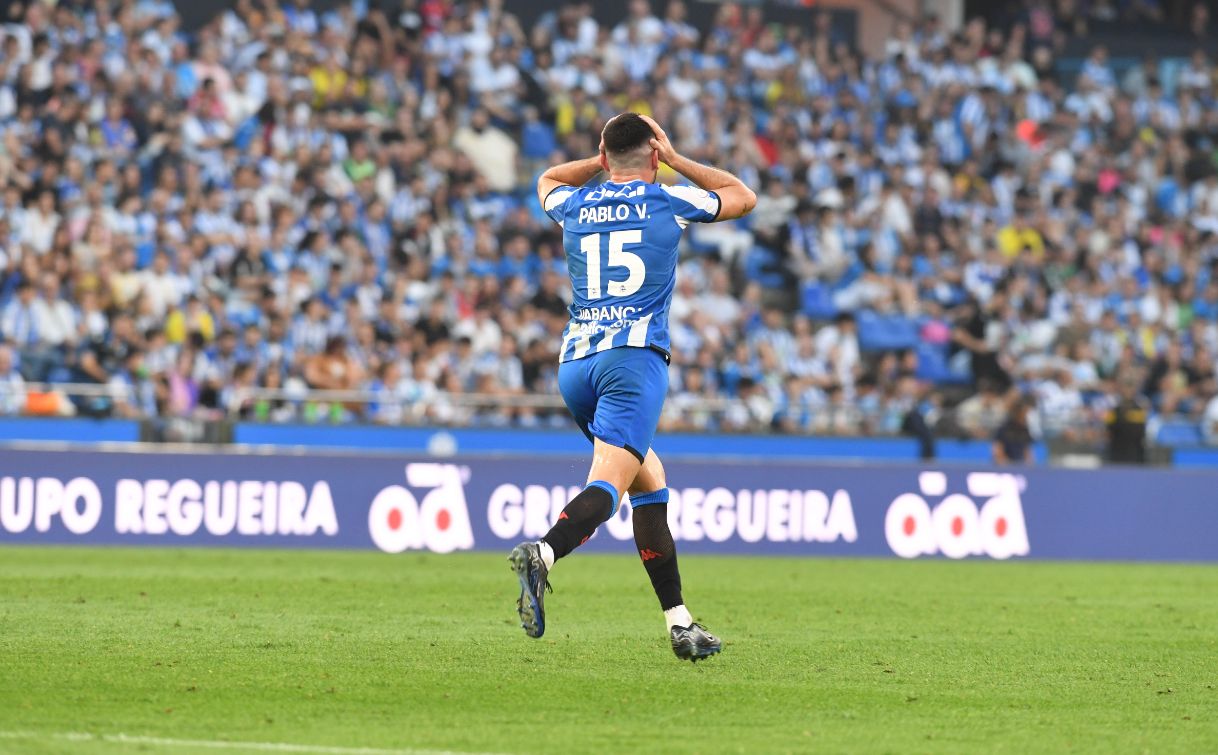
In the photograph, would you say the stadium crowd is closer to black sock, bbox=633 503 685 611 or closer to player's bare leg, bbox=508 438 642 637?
black sock, bbox=633 503 685 611

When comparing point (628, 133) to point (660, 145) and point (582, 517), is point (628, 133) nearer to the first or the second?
point (660, 145)

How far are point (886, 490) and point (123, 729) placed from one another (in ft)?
41.3

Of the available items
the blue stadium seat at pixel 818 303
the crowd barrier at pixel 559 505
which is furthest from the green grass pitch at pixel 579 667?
the blue stadium seat at pixel 818 303

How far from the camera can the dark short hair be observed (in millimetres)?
7949

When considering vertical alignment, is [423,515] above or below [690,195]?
below

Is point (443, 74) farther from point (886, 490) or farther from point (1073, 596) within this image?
point (1073, 596)

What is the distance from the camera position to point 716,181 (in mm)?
8297

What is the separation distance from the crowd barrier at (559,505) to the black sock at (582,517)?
8972 millimetres

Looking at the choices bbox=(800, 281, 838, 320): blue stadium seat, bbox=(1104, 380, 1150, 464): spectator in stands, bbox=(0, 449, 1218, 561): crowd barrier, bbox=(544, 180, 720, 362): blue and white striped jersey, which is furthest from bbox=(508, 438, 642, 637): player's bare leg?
bbox=(800, 281, 838, 320): blue stadium seat

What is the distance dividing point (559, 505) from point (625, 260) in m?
9.20

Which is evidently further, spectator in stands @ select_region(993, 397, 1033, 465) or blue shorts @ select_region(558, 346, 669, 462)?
spectator in stands @ select_region(993, 397, 1033, 465)

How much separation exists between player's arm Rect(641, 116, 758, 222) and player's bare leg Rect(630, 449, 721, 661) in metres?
1.15

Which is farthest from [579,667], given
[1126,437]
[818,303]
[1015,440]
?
[818,303]

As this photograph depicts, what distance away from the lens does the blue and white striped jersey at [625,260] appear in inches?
311
